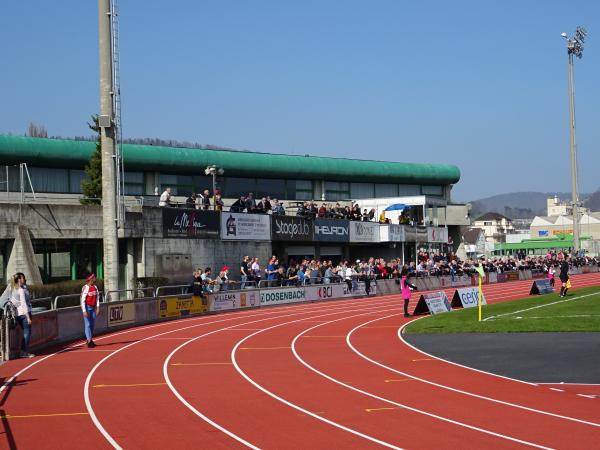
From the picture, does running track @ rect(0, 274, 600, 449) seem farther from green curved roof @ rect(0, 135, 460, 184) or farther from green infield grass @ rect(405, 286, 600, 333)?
green curved roof @ rect(0, 135, 460, 184)

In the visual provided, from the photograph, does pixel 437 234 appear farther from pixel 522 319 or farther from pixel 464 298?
pixel 522 319

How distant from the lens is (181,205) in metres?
39.3

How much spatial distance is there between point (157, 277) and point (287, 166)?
95.7ft

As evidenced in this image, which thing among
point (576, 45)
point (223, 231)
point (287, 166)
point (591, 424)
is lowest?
point (591, 424)

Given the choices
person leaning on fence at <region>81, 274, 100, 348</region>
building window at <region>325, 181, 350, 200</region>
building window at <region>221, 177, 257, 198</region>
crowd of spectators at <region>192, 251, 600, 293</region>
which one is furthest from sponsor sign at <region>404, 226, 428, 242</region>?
person leaning on fence at <region>81, 274, 100, 348</region>

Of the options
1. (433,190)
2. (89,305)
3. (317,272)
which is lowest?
(89,305)

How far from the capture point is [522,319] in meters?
26.1

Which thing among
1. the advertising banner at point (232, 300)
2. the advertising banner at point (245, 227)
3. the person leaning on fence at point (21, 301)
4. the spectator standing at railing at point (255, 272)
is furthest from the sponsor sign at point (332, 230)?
the person leaning on fence at point (21, 301)

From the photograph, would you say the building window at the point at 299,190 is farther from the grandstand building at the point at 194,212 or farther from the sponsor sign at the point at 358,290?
the sponsor sign at the point at 358,290

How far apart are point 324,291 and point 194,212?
25.2 ft

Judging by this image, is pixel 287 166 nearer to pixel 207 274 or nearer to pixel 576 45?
pixel 576 45

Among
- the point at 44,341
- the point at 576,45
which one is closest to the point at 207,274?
the point at 44,341

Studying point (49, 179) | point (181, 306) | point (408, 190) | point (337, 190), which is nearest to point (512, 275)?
point (408, 190)

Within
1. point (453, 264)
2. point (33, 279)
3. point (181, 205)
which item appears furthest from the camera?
point (453, 264)
